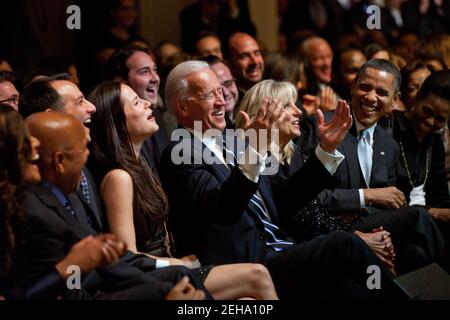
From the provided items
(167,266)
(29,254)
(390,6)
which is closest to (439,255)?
(167,266)

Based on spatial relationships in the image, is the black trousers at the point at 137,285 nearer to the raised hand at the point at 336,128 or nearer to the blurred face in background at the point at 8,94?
the raised hand at the point at 336,128

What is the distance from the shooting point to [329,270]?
3.56 metres

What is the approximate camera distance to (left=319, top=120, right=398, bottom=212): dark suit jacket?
421cm

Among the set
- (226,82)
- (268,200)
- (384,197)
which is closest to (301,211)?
(268,200)

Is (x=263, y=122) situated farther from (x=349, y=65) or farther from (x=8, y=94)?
(x=349, y=65)

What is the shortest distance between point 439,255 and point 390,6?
4.48 metres

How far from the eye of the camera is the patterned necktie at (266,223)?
145 inches

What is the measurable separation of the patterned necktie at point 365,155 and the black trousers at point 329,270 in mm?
904

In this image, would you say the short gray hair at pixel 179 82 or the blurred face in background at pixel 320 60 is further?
the blurred face in background at pixel 320 60

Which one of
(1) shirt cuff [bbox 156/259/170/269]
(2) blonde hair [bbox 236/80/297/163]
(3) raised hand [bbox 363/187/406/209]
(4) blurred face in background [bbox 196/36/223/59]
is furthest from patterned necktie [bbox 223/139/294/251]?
(4) blurred face in background [bbox 196/36/223/59]

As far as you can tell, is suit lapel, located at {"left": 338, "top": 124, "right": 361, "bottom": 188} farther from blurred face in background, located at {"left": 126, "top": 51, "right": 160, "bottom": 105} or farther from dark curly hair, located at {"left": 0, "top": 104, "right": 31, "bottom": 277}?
dark curly hair, located at {"left": 0, "top": 104, "right": 31, "bottom": 277}

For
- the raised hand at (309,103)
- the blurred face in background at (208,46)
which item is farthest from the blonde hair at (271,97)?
the blurred face in background at (208,46)

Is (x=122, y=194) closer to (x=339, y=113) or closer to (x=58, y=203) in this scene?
(x=58, y=203)

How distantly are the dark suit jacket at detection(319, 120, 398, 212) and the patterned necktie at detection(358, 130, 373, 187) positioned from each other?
0.06 feet
